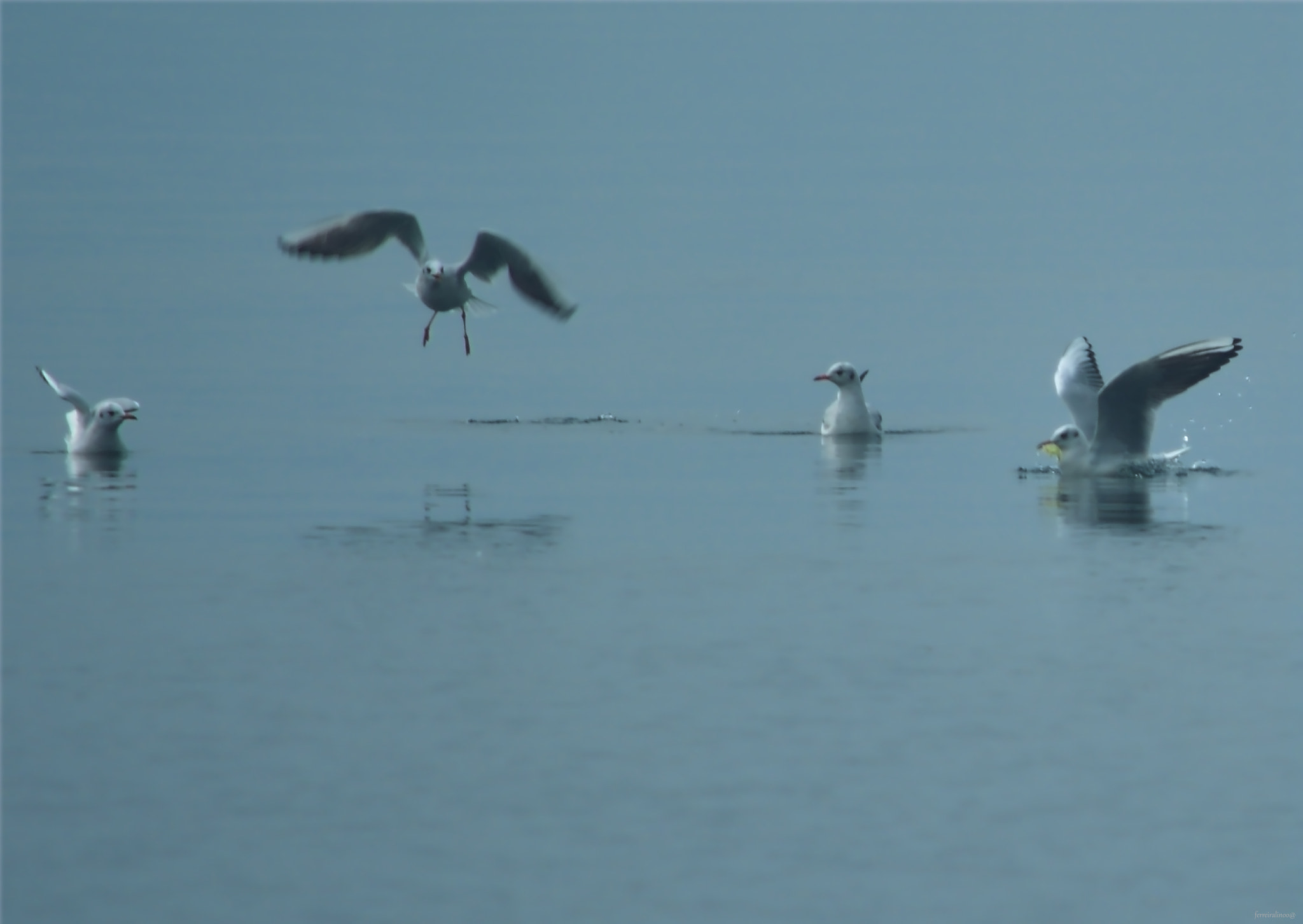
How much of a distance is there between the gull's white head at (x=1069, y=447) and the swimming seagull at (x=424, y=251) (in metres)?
4.34

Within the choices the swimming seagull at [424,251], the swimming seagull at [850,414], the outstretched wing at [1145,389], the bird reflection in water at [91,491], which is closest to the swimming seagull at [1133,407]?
the outstretched wing at [1145,389]

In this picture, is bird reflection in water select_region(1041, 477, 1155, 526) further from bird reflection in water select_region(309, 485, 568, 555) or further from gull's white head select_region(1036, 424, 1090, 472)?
bird reflection in water select_region(309, 485, 568, 555)

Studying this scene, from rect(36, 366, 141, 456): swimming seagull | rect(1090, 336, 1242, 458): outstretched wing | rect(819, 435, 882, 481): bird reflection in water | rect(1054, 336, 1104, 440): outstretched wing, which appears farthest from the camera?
rect(1054, 336, 1104, 440): outstretched wing

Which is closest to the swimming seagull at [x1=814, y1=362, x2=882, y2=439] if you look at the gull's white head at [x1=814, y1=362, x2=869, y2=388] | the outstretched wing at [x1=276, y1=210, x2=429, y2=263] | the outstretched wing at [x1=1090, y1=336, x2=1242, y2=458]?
the gull's white head at [x1=814, y1=362, x2=869, y2=388]

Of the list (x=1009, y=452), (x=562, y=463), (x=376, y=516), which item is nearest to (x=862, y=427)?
(x=1009, y=452)

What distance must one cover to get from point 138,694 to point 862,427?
13.5 m

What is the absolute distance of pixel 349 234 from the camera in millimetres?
20500

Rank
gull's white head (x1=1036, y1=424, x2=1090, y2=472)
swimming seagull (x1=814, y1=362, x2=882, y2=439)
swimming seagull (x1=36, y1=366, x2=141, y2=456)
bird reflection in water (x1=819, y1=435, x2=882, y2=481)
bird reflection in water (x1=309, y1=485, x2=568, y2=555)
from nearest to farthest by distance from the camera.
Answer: bird reflection in water (x1=309, y1=485, x2=568, y2=555) < gull's white head (x1=1036, y1=424, x2=1090, y2=472) < bird reflection in water (x1=819, y1=435, x2=882, y2=481) < swimming seagull (x1=36, y1=366, x2=141, y2=456) < swimming seagull (x1=814, y1=362, x2=882, y2=439)

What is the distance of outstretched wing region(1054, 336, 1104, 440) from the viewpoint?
21000mm

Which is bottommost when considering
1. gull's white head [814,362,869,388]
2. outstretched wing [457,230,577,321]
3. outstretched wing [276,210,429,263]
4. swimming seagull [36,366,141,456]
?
swimming seagull [36,366,141,456]

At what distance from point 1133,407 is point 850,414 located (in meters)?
4.24

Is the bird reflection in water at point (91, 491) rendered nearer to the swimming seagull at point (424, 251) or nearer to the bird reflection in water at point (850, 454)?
the swimming seagull at point (424, 251)

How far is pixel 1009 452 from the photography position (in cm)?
2180

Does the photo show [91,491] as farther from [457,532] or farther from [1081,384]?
[1081,384]
